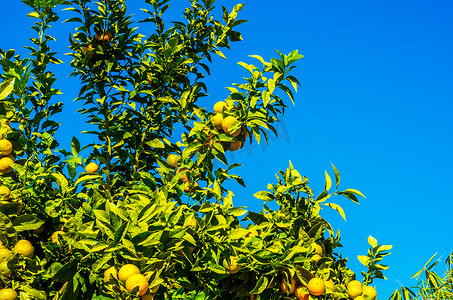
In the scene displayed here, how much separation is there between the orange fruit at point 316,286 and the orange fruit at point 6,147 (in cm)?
247

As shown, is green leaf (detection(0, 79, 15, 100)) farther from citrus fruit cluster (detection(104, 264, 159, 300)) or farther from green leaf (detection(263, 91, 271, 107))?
green leaf (detection(263, 91, 271, 107))

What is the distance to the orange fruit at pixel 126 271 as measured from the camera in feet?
8.05

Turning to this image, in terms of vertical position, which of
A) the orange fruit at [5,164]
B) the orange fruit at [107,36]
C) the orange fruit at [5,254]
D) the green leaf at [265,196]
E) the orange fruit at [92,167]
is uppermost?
the orange fruit at [107,36]

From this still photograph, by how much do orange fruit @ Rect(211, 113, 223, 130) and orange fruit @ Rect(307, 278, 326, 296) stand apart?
1.26 metres

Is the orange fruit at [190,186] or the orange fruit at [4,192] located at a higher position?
the orange fruit at [190,186]

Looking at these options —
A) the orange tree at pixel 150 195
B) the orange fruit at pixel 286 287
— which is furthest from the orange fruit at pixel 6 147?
the orange fruit at pixel 286 287

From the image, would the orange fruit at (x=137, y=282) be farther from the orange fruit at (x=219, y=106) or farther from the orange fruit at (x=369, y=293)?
the orange fruit at (x=369, y=293)

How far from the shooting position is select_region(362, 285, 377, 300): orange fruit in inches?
128

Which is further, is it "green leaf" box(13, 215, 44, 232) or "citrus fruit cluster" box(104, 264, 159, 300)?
"green leaf" box(13, 215, 44, 232)

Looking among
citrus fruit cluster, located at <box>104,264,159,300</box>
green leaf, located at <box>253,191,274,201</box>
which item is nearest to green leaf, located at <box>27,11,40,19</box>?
green leaf, located at <box>253,191,274,201</box>

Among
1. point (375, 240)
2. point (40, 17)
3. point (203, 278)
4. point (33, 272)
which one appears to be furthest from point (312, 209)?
point (40, 17)

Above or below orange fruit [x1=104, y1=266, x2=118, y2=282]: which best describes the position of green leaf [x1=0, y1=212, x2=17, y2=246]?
above

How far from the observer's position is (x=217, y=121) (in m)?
3.34

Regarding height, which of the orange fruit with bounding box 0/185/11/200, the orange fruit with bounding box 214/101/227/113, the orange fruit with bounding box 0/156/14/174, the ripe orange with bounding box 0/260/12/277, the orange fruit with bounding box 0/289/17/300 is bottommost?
the orange fruit with bounding box 0/289/17/300
